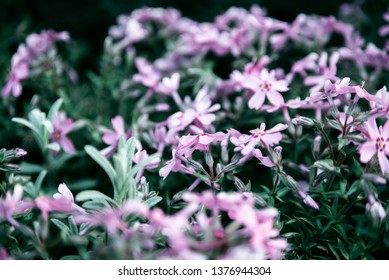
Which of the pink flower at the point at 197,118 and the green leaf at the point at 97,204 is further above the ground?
the pink flower at the point at 197,118

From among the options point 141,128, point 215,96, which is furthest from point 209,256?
point 215,96

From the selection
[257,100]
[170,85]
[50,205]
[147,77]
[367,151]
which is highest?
[147,77]

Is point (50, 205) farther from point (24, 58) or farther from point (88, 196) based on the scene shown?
point (24, 58)

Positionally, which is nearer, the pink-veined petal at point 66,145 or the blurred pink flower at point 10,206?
the blurred pink flower at point 10,206

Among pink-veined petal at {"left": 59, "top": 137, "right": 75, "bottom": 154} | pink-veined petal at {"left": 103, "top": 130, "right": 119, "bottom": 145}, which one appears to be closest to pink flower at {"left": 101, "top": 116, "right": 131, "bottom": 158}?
pink-veined petal at {"left": 103, "top": 130, "right": 119, "bottom": 145}

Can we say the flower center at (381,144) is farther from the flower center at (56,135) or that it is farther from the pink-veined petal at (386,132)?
the flower center at (56,135)

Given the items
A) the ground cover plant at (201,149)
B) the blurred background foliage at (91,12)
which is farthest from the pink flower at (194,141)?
the blurred background foliage at (91,12)

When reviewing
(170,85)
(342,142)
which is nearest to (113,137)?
(170,85)

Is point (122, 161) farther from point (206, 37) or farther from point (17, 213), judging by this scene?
point (206, 37)
